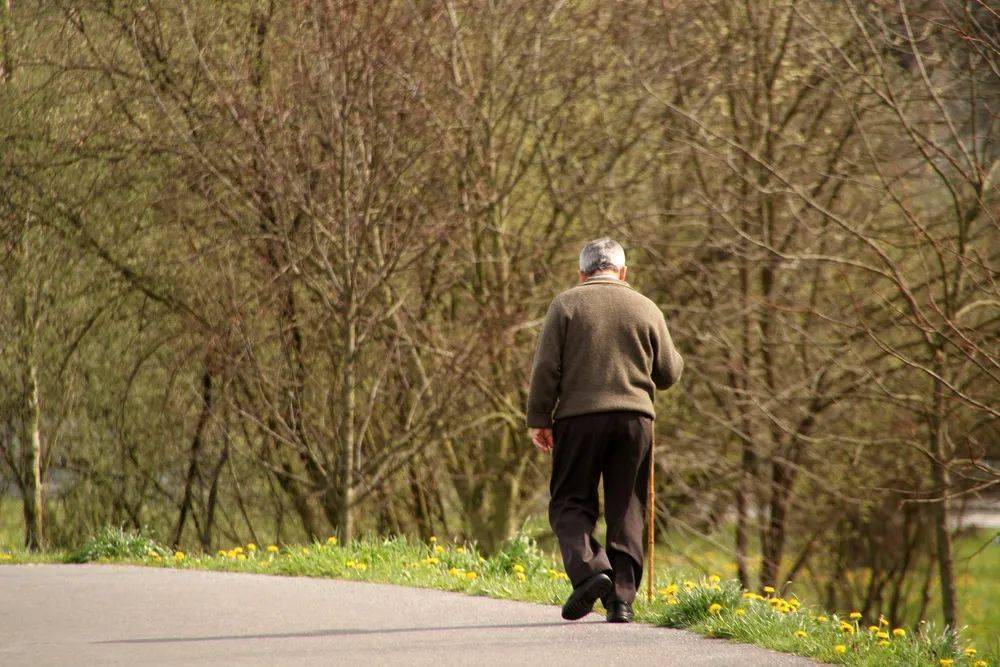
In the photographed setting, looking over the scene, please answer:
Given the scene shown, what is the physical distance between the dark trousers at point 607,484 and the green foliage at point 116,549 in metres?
3.71

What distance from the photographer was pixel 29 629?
661 centimetres

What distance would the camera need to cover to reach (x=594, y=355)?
21.8 ft

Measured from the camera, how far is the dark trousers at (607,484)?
6.55 meters

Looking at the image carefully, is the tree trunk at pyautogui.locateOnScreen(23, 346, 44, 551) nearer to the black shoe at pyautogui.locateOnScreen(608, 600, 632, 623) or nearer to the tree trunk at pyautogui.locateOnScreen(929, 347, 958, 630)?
the black shoe at pyautogui.locateOnScreen(608, 600, 632, 623)

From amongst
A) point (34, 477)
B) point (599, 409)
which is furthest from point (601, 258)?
point (34, 477)

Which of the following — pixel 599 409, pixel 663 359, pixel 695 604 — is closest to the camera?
pixel 695 604

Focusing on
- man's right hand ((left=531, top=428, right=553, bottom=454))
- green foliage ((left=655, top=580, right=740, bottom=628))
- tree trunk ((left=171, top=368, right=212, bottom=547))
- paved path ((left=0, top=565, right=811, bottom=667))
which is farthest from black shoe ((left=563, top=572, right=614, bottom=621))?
tree trunk ((left=171, top=368, right=212, bottom=547))

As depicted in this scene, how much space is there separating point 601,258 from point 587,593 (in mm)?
1561

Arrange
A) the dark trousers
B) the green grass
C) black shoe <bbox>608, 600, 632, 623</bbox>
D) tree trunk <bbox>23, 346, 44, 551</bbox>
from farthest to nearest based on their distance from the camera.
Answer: tree trunk <bbox>23, 346, 44, 551</bbox>, the dark trousers, black shoe <bbox>608, 600, 632, 623</bbox>, the green grass

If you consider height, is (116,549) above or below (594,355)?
below

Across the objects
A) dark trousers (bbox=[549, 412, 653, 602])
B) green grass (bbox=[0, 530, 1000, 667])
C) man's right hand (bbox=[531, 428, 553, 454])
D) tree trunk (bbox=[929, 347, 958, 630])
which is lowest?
tree trunk (bbox=[929, 347, 958, 630])

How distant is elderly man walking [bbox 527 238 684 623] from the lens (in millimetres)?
6621

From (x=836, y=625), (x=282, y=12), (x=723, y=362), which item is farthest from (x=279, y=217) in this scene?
(x=836, y=625)

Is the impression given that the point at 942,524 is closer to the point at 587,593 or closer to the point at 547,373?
the point at 547,373
